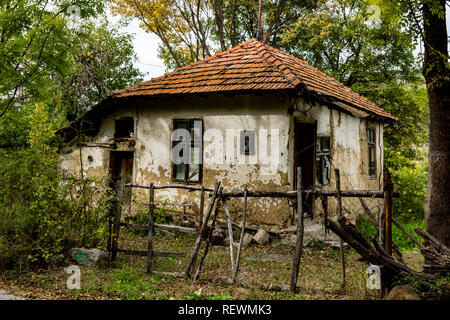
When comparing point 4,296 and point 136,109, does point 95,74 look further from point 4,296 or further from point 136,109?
point 4,296

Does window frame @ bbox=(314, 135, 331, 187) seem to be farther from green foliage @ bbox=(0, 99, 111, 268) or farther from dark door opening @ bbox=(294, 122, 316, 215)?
green foliage @ bbox=(0, 99, 111, 268)

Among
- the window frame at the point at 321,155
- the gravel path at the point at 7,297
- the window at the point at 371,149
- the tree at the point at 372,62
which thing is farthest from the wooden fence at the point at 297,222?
the tree at the point at 372,62

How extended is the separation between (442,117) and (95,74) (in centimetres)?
1390

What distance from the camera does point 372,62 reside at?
52.7ft

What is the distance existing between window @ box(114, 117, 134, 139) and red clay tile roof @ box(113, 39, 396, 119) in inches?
37.0

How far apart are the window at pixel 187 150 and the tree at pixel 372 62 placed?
9.30m

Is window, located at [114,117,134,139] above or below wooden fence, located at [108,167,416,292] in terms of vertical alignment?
above

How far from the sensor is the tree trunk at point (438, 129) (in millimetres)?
5715

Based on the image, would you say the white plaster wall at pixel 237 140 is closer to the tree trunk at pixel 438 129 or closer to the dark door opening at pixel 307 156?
the dark door opening at pixel 307 156

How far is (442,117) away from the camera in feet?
19.0

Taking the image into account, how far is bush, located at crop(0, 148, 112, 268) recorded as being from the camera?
582cm

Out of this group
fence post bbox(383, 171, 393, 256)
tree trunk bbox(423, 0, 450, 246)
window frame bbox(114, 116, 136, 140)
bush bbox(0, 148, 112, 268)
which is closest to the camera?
fence post bbox(383, 171, 393, 256)

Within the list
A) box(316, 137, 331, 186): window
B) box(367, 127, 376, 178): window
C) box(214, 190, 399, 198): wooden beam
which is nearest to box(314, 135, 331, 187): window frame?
box(316, 137, 331, 186): window
